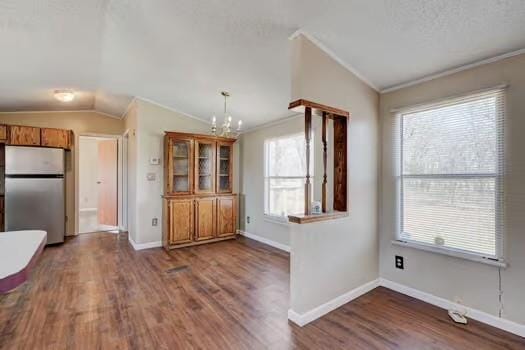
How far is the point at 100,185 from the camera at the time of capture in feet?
22.4

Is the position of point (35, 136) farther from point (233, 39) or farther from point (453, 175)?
point (453, 175)

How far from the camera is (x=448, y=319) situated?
2344mm

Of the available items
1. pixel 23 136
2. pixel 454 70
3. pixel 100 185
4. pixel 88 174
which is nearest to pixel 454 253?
pixel 454 70

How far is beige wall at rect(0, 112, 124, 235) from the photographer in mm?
4996

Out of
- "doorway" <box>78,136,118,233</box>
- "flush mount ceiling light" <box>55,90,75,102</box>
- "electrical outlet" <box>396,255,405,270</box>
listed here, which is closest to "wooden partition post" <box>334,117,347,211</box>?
"electrical outlet" <box>396,255,405,270</box>

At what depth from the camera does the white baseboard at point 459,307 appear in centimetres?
214

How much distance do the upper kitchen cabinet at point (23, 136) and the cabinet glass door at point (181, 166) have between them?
2.34 metres

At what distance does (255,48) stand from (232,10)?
0.52 metres

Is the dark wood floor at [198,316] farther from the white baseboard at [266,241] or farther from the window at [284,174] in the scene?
the window at [284,174]

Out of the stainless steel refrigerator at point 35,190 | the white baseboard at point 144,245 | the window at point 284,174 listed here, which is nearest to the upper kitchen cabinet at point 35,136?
the stainless steel refrigerator at point 35,190

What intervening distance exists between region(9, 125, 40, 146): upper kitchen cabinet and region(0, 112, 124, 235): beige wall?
61 centimetres

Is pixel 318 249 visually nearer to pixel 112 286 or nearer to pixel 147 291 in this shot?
pixel 147 291

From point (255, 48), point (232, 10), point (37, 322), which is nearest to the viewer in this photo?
point (232, 10)

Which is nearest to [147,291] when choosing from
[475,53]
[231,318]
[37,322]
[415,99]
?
[37,322]
